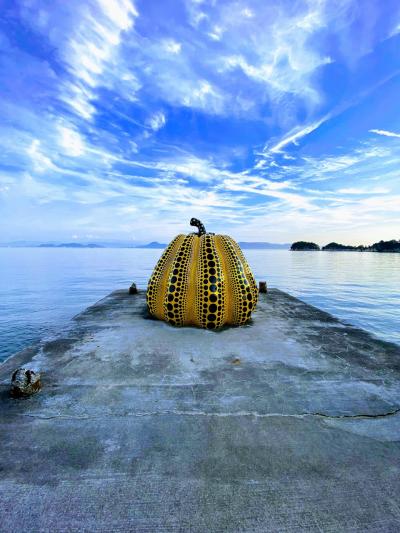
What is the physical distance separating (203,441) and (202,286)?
438 centimetres

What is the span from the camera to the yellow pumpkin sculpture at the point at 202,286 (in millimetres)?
7355

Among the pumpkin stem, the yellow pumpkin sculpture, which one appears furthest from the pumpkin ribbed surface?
the pumpkin stem

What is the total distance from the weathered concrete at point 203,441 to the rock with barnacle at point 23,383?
5.1 inches

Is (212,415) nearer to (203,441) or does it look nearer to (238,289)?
A: (203,441)

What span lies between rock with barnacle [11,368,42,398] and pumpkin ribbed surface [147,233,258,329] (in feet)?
12.4

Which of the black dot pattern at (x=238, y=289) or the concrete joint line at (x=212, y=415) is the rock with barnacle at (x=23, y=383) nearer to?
the concrete joint line at (x=212, y=415)

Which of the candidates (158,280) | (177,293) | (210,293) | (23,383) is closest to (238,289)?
(210,293)

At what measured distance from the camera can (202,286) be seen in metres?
Result: 7.32

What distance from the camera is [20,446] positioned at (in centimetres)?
312

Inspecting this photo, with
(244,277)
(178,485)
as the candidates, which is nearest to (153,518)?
(178,485)

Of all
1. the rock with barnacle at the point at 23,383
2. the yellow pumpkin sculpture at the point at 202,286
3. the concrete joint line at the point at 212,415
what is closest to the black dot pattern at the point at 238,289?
the yellow pumpkin sculpture at the point at 202,286

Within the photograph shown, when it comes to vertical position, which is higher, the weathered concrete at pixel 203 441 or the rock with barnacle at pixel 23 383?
the rock with barnacle at pixel 23 383

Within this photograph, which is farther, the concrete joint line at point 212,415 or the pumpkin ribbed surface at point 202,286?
the pumpkin ribbed surface at point 202,286

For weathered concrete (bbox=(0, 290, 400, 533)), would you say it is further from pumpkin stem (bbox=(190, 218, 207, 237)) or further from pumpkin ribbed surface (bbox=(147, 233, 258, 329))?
pumpkin stem (bbox=(190, 218, 207, 237))
